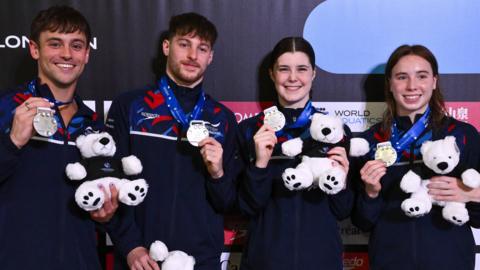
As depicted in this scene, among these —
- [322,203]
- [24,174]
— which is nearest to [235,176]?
[322,203]

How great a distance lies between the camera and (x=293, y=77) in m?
2.25

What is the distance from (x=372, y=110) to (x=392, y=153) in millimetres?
703

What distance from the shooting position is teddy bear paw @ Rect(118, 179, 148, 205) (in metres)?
1.89

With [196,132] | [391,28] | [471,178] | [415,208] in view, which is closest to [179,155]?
[196,132]

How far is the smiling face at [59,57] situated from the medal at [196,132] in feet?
1.80

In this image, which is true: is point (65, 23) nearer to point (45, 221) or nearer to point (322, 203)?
point (45, 221)

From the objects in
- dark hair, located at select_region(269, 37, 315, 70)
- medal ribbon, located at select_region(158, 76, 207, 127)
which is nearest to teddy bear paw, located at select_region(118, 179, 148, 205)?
medal ribbon, located at select_region(158, 76, 207, 127)

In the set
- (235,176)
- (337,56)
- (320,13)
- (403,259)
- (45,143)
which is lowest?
(403,259)

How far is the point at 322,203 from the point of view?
2156mm

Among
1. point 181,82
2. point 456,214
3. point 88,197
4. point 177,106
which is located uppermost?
point 181,82

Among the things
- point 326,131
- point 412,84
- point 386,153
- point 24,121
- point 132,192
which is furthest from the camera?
point 412,84

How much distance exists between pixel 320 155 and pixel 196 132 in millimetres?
538

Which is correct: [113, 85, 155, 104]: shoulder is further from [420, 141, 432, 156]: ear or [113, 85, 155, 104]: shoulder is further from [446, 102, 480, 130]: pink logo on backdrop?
[446, 102, 480, 130]: pink logo on backdrop

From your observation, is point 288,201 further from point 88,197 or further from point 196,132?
point 88,197
